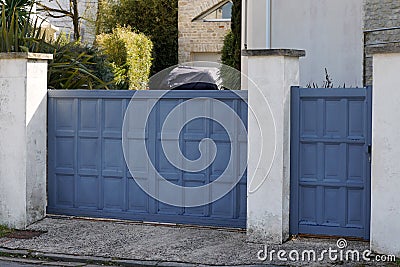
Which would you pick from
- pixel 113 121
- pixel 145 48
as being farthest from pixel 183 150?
pixel 145 48

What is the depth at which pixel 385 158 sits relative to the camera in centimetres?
736

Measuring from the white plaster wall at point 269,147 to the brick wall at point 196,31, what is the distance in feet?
55.8

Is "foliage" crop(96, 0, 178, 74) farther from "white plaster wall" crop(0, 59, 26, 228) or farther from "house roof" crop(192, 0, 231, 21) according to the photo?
"white plaster wall" crop(0, 59, 26, 228)

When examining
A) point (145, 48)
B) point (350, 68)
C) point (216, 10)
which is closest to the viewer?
point (350, 68)

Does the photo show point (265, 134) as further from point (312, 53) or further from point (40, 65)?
point (312, 53)

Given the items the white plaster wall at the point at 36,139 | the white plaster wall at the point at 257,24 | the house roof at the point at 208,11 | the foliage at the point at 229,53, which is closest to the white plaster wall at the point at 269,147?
the white plaster wall at the point at 36,139

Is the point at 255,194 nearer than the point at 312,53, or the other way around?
the point at 255,194

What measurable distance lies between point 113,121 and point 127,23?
1761 centimetres

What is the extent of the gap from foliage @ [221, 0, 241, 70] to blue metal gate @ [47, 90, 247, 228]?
343 inches

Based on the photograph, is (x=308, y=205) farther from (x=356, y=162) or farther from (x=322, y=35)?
(x=322, y=35)

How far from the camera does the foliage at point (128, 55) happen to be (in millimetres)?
21016

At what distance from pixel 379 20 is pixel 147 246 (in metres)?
6.79

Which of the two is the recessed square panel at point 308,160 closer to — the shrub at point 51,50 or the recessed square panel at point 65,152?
the recessed square panel at point 65,152

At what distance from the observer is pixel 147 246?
26.2 ft
